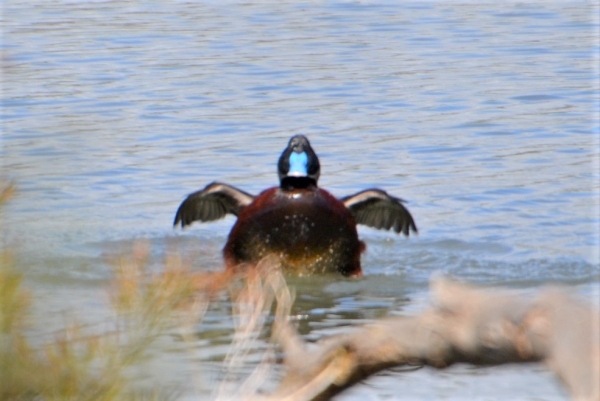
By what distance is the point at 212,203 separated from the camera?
8.55 meters

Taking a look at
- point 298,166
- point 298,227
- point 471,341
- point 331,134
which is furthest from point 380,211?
point 471,341

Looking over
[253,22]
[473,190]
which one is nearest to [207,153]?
[473,190]

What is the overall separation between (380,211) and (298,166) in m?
0.87

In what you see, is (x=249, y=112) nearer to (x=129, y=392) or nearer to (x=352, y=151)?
(x=352, y=151)

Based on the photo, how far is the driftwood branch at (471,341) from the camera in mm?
2809

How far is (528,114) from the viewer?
40.3ft

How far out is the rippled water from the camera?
15.5 ft

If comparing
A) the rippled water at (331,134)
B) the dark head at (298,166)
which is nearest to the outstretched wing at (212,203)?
the rippled water at (331,134)

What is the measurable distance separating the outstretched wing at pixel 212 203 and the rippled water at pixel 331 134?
0.23m

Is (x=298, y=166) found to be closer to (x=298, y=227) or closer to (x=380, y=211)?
(x=298, y=227)

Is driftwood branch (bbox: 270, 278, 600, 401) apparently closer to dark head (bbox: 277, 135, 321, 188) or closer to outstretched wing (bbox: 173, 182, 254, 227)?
dark head (bbox: 277, 135, 321, 188)

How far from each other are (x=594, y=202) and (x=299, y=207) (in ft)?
9.34

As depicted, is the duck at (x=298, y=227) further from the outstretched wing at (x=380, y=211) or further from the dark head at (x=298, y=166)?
the outstretched wing at (x=380, y=211)

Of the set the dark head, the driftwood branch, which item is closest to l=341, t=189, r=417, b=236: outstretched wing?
the dark head
